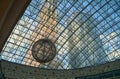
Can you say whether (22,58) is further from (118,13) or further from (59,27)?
(118,13)

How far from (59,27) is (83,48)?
7.98 metres

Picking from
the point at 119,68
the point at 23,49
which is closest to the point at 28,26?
the point at 23,49

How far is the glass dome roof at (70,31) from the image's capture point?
38.5 metres

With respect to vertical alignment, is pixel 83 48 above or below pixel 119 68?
below

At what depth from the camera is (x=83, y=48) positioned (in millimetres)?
46781

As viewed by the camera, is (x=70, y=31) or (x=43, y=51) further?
(x=70, y=31)

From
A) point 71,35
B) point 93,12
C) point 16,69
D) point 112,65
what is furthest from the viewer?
point 71,35

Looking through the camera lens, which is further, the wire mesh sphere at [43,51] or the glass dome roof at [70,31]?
the glass dome roof at [70,31]

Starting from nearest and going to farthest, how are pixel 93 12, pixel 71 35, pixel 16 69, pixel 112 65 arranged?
1. pixel 16 69
2. pixel 112 65
3. pixel 93 12
4. pixel 71 35

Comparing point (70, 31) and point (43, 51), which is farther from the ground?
point (43, 51)

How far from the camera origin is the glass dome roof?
3850 cm

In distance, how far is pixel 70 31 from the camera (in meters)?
43.8

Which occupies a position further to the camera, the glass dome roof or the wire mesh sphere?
the glass dome roof

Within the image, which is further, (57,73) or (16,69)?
(57,73)
